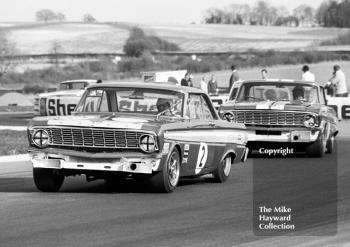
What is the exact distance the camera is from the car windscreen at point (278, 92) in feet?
59.8

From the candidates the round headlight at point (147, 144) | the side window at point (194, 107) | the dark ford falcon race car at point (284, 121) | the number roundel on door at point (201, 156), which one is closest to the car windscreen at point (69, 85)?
the dark ford falcon race car at point (284, 121)

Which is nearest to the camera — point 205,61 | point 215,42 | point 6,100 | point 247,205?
point 247,205

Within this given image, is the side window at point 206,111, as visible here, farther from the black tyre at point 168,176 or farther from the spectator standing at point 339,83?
the spectator standing at point 339,83

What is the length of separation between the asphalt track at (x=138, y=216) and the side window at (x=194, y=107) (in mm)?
863

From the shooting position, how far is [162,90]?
41.1 feet

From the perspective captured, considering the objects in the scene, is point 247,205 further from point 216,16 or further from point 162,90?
point 216,16

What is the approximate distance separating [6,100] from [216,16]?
110 metres

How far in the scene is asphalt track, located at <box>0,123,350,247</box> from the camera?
27.0ft

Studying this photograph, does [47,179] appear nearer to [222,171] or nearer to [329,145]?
[222,171]

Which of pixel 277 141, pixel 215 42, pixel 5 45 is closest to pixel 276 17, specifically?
pixel 215 42

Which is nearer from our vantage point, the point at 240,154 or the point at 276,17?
the point at 240,154

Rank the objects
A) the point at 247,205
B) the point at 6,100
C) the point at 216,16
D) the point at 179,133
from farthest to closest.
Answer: the point at 216,16
the point at 6,100
the point at 179,133
the point at 247,205

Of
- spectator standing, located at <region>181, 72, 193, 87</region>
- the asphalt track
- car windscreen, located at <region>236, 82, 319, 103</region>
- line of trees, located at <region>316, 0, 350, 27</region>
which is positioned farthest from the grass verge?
line of trees, located at <region>316, 0, 350, 27</region>

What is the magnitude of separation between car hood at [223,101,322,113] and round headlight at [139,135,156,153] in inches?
256
